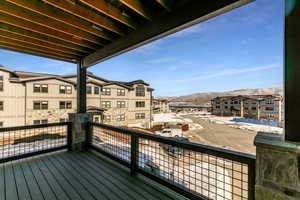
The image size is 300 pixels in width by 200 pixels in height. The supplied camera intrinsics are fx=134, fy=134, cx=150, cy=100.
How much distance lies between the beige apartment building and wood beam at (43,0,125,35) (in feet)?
41.2

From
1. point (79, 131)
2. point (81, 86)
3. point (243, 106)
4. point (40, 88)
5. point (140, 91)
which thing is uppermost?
point (140, 91)

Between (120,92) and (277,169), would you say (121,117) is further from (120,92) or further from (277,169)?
(277,169)

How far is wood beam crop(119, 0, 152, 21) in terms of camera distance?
67.0 inches

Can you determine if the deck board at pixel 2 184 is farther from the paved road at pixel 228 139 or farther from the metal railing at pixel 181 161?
the paved road at pixel 228 139

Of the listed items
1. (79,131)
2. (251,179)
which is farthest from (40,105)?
(251,179)

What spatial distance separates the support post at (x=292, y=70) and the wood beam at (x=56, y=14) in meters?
2.50

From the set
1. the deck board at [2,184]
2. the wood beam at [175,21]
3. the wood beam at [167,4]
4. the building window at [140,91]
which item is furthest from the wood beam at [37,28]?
the building window at [140,91]

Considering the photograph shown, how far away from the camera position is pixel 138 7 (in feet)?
5.98

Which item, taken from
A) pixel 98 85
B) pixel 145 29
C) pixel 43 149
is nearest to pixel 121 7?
pixel 145 29

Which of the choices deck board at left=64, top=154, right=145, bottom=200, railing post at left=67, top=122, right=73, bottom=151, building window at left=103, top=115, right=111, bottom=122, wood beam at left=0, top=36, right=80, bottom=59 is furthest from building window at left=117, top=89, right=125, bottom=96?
deck board at left=64, top=154, right=145, bottom=200

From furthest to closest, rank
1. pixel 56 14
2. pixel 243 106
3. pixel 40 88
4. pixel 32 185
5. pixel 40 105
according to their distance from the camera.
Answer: pixel 243 106 → pixel 40 105 → pixel 40 88 → pixel 32 185 → pixel 56 14

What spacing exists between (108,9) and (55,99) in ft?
43.8

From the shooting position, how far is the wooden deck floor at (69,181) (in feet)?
6.58

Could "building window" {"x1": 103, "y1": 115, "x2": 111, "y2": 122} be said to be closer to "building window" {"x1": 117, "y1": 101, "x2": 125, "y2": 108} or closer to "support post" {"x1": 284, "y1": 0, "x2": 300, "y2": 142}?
"building window" {"x1": 117, "y1": 101, "x2": 125, "y2": 108}
